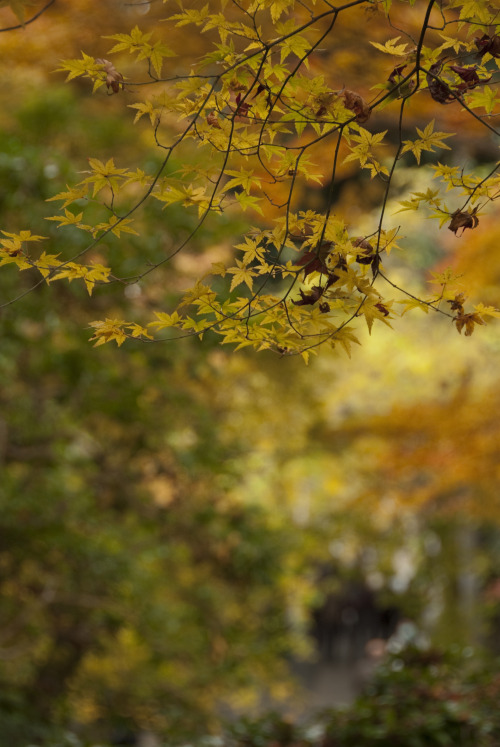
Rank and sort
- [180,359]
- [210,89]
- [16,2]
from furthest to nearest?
[180,359] < [210,89] < [16,2]

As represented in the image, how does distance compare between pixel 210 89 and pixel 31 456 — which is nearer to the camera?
pixel 210 89

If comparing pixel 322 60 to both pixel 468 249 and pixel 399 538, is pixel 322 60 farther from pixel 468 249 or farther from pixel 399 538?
pixel 399 538

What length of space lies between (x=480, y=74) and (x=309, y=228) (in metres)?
0.45

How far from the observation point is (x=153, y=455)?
729 cm

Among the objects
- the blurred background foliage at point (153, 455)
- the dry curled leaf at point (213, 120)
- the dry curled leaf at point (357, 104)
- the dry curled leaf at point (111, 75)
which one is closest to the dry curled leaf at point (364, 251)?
the dry curled leaf at point (357, 104)

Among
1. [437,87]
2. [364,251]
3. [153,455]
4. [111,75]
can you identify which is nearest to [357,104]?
[437,87]

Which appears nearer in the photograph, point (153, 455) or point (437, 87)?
point (437, 87)

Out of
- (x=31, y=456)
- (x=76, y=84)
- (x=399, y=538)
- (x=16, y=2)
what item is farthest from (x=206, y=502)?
(x=16, y=2)

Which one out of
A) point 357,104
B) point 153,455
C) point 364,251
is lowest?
point 364,251

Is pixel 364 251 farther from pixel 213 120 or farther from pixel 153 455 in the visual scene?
pixel 153 455

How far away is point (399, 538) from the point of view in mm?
12719

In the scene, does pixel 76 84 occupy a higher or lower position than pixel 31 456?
higher

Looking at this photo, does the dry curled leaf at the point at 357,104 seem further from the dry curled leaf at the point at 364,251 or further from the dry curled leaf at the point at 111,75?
the dry curled leaf at the point at 111,75

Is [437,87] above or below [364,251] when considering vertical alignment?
above
